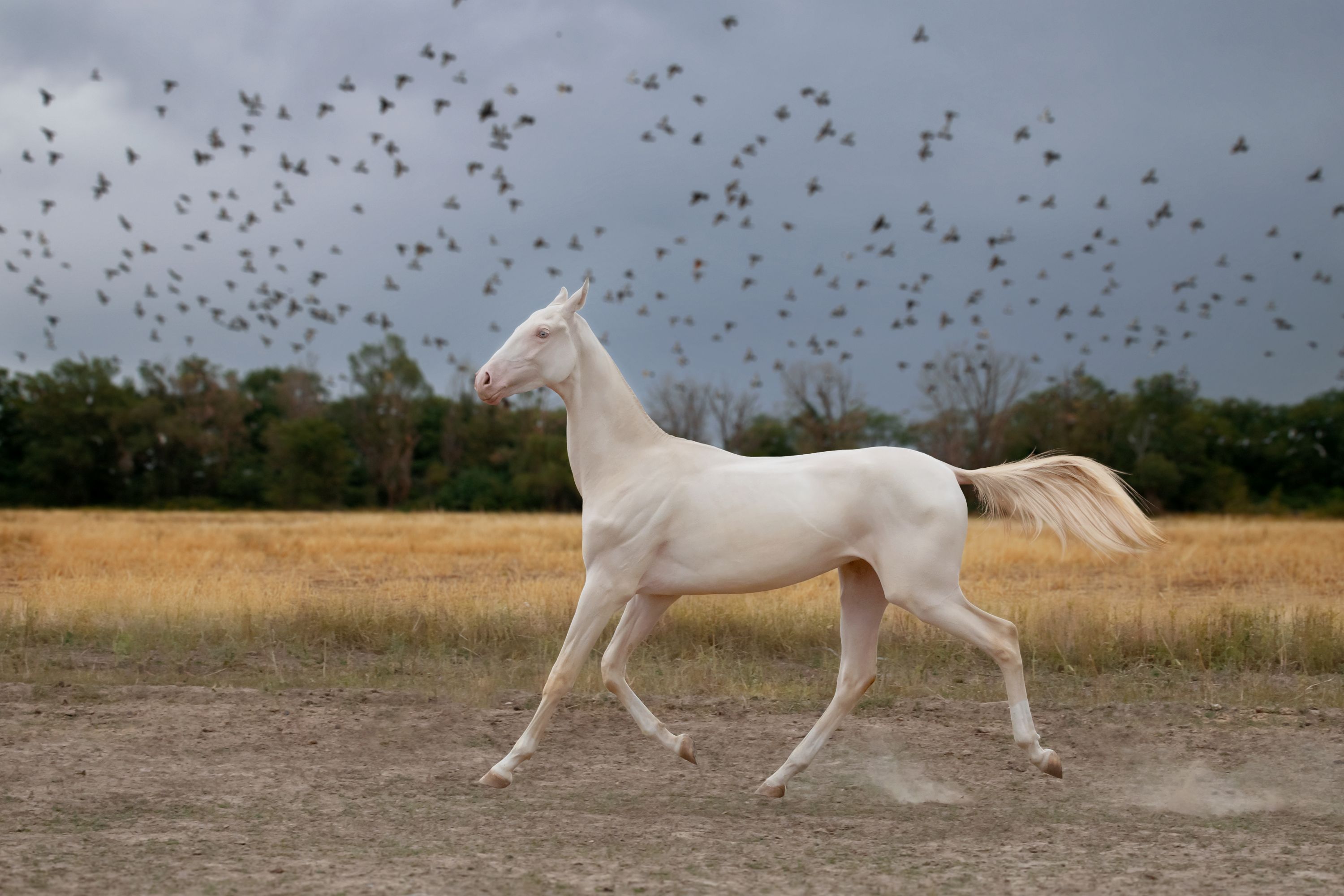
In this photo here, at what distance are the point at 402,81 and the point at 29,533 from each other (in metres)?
16.1

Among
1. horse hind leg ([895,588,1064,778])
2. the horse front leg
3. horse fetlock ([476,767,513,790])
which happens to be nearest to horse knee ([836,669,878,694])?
horse hind leg ([895,588,1064,778])

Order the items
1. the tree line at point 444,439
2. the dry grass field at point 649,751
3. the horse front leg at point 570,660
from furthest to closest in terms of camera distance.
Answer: the tree line at point 444,439, the horse front leg at point 570,660, the dry grass field at point 649,751

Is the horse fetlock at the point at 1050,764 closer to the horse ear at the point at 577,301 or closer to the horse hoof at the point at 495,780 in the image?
the horse hoof at the point at 495,780

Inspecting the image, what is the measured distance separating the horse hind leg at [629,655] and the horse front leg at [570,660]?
5.8 inches

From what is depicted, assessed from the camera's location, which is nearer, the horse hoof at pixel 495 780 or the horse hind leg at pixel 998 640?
the horse hind leg at pixel 998 640

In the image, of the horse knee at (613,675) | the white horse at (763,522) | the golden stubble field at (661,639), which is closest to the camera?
the white horse at (763,522)

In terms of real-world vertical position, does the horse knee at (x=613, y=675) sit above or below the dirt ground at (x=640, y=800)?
above

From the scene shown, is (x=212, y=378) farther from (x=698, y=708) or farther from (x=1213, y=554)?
(x=698, y=708)

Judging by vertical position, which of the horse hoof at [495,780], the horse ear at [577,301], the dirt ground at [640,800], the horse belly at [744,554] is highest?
the horse ear at [577,301]

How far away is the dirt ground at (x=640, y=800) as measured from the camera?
469 cm

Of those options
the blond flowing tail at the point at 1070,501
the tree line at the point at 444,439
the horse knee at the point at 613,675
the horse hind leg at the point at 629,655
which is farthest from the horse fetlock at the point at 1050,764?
the tree line at the point at 444,439

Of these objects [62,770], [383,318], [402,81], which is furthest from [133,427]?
[62,770]

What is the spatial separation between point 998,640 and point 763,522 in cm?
136

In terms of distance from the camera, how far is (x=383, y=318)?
47.4 meters
